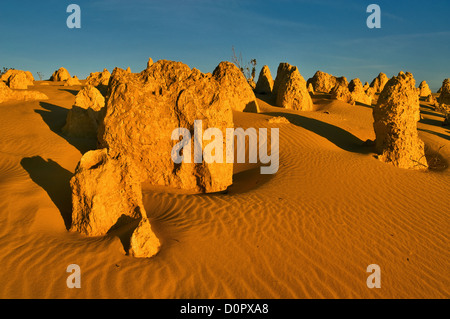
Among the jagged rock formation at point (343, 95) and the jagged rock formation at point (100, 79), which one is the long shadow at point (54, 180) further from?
the jagged rock formation at point (343, 95)

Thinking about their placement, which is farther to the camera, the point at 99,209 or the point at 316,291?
the point at 99,209

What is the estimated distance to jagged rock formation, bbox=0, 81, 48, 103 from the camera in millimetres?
13158

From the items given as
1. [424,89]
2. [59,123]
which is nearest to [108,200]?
[59,123]

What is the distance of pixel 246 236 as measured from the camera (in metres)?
5.15

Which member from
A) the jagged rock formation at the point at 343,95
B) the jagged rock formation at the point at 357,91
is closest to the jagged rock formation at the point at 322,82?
the jagged rock formation at the point at 357,91

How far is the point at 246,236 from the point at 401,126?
327 inches

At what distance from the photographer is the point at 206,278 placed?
4035 mm

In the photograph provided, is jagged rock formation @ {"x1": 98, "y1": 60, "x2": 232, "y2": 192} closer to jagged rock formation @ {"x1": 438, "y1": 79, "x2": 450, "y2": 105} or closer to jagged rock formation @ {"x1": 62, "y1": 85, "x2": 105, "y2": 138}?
jagged rock formation @ {"x1": 62, "y1": 85, "x2": 105, "y2": 138}

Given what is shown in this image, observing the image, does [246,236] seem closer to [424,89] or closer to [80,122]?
[80,122]

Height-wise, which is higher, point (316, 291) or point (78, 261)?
point (78, 261)

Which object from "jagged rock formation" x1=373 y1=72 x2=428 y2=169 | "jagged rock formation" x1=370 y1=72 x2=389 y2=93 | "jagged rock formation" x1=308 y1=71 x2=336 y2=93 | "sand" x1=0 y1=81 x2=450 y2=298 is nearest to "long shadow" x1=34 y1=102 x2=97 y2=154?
"sand" x1=0 y1=81 x2=450 y2=298
